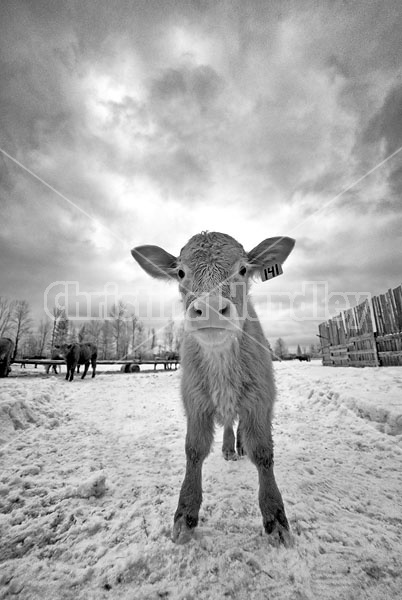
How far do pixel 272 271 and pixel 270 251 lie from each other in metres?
0.35

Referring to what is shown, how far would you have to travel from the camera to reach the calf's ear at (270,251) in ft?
12.0

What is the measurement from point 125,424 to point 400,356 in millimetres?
9789

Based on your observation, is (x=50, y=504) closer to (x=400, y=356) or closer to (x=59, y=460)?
(x=59, y=460)

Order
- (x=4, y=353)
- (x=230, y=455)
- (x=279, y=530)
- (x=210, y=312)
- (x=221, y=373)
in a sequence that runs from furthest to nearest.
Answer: (x=4, y=353) → (x=230, y=455) → (x=221, y=373) → (x=210, y=312) → (x=279, y=530)

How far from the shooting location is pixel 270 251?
3711mm

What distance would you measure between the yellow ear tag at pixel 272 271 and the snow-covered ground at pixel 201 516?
2.72 m

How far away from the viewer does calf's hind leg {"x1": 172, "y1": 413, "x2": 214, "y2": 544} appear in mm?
2041

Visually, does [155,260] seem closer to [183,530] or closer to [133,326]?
[183,530]

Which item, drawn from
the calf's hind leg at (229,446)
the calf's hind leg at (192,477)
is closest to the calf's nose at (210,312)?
the calf's hind leg at (192,477)

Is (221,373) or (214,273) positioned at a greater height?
(214,273)

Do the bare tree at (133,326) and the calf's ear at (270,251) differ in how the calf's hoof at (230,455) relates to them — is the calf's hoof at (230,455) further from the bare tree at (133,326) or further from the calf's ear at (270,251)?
the bare tree at (133,326)

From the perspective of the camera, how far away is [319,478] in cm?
295

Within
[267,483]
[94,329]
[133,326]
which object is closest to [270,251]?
[267,483]

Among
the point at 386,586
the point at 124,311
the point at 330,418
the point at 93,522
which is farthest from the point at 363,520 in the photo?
the point at 124,311
